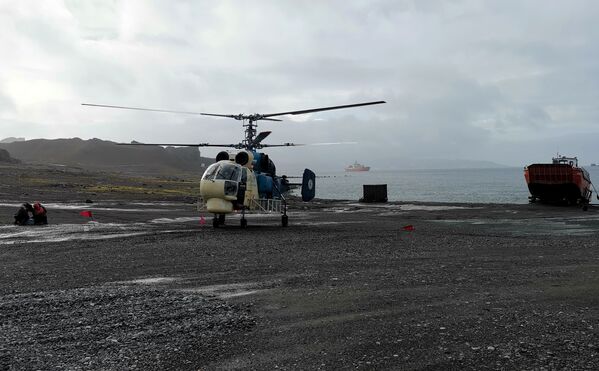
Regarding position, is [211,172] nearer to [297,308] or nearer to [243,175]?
[243,175]

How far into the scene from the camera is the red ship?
3975 cm

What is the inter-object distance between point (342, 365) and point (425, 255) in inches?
310

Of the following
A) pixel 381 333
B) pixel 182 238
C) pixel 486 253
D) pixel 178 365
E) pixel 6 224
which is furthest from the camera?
pixel 6 224

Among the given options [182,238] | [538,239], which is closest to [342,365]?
[182,238]

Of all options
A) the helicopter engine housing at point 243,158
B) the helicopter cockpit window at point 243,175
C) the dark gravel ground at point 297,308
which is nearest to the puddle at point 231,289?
the dark gravel ground at point 297,308

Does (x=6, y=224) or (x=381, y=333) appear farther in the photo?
(x=6, y=224)

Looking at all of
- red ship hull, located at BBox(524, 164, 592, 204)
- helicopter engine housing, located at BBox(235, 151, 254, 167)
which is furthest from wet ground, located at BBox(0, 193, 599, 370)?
red ship hull, located at BBox(524, 164, 592, 204)

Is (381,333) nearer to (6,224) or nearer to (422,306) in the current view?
(422,306)

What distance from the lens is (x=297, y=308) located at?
6922mm

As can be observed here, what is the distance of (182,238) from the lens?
15633 millimetres

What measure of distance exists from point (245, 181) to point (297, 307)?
12.3 meters

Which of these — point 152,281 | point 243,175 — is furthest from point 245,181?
point 152,281

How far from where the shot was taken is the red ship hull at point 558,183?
39719 mm

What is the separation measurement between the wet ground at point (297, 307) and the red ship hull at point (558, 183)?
30669 mm
